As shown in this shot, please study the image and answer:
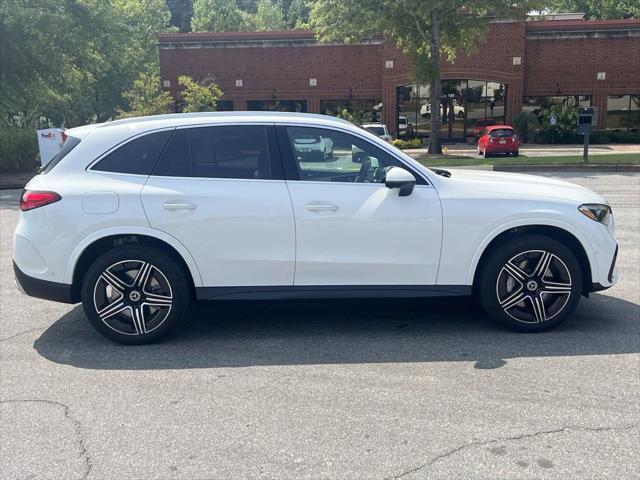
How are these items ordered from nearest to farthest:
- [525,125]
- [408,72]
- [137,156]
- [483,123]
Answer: [137,156]
[525,125]
[408,72]
[483,123]

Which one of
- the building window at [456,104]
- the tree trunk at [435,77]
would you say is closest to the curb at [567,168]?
the tree trunk at [435,77]

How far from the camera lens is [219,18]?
217ft

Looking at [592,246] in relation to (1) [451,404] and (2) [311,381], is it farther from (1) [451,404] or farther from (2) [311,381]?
(2) [311,381]

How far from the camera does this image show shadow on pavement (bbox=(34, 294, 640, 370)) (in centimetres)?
474

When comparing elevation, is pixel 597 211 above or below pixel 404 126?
above

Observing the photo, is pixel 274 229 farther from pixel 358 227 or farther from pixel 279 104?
pixel 279 104

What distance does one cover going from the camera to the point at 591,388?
4.12 meters

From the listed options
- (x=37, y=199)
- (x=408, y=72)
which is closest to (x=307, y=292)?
(x=37, y=199)

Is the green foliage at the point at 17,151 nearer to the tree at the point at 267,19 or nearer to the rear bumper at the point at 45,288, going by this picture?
the rear bumper at the point at 45,288

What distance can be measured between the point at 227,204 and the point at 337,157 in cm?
94

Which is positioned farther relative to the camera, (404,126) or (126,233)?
(404,126)

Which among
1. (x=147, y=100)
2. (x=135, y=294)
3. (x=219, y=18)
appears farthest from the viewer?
(x=219, y=18)

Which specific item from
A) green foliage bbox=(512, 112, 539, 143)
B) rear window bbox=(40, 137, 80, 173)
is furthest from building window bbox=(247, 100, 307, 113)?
rear window bbox=(40, 137, 80, 173)

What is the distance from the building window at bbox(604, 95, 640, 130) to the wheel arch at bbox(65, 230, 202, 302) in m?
39.5
